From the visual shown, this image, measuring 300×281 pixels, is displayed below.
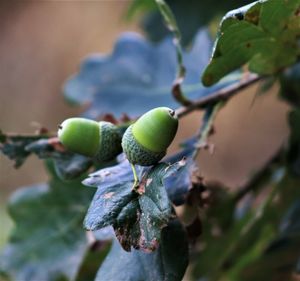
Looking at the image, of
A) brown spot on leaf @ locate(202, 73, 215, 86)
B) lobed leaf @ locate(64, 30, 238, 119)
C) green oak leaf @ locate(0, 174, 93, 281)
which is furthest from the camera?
lobed leaf @ locate(64, 30, 238, 119)

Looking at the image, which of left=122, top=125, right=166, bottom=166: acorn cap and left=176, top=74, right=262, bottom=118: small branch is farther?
left=176, top=74, right=262, bottom=118: small branch

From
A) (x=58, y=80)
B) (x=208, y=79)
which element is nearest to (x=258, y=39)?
(x=208, y=79)

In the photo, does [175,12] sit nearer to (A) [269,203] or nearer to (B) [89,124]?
(A) [269,203]

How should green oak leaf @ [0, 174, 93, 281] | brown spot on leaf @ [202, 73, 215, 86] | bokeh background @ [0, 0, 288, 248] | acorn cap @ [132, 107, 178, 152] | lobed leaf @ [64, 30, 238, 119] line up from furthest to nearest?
1. bokeh background @ [0, 0, 288, 248]
2. lobed leaf @ [64, 30, 238, 119]
3. green oak leaf @ [0, 174, 93, 281]
4. brown spot on leaf @ [202, 73, 215, 86]
5. acorn cap @ [132, 107, 178, 152]

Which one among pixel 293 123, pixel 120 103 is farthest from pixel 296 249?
pixel 120 103

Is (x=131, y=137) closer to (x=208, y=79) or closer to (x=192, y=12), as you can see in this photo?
(x=208, y=79)

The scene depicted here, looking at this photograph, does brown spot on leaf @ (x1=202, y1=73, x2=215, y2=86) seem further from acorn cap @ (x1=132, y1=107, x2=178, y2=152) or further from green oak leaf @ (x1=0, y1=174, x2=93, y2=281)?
green oak leaf @ (x1=0, y1=174, x2=93, y2=281)

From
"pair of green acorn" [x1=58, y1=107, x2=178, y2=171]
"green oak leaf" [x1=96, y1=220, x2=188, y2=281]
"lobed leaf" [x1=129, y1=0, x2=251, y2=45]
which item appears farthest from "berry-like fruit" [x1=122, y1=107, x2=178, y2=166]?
"lobed leaf" [x1=129, y1=0, x2=251, y2=45]

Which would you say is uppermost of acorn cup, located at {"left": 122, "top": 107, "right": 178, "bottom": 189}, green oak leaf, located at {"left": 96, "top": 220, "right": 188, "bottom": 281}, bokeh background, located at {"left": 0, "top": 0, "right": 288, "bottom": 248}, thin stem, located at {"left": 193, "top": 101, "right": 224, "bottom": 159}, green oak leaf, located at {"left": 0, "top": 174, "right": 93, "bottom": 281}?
acorn cup, located at {"left": 122, "top": 107, "right": 178, "bottom": 189}
